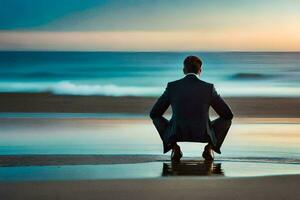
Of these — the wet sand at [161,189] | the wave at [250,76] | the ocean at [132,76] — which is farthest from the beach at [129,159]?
the wave at [250,76]

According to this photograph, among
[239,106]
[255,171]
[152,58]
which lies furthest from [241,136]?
[152,58]

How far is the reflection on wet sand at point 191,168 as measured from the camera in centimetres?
656

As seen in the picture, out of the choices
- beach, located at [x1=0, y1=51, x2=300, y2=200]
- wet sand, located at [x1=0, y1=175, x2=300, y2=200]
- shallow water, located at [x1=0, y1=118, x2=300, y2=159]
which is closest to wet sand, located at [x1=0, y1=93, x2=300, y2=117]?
beach, located at [x1=0, y1=51, x2=300, y2=200]

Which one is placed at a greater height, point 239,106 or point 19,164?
point 239,106

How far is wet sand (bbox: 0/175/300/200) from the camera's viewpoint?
5434mm

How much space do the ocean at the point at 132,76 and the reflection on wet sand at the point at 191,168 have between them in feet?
51.3

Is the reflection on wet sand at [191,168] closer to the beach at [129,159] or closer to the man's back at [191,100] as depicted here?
the beach at [129,159]

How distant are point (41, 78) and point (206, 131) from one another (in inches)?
1158

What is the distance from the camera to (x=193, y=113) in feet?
24.5

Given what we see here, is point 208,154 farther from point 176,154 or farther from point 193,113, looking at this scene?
point 193,113

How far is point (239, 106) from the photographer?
17.7 m

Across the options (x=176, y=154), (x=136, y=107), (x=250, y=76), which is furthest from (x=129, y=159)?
(x=250, y=76)

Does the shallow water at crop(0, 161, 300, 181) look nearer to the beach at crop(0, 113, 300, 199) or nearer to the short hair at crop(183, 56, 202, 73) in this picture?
the beach at crop(0, 113, 300, 199)

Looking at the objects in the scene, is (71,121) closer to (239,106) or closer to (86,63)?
(239,106)
